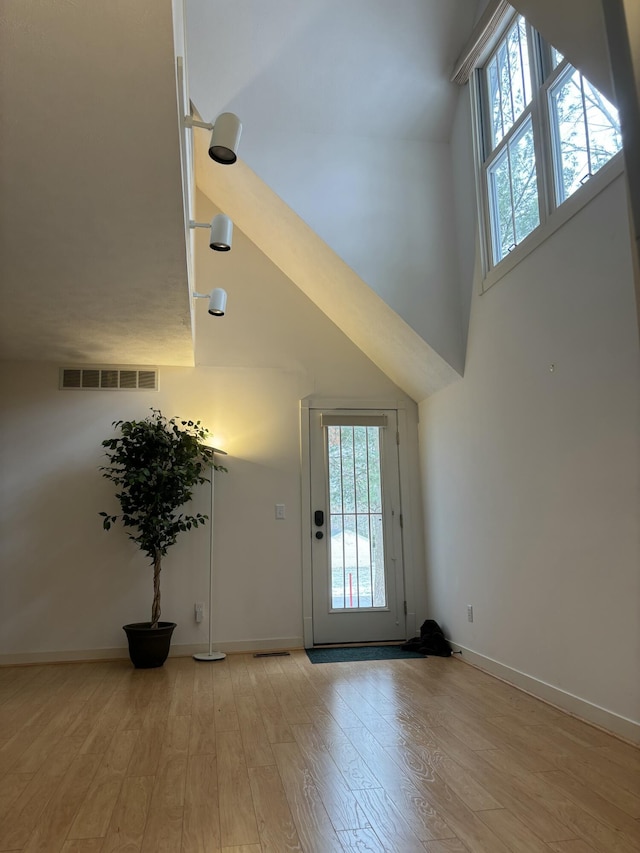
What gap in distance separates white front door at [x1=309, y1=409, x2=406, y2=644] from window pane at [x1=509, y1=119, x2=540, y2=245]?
6.96 ft

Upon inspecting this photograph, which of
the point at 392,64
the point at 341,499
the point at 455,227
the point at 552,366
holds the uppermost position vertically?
the point at 392,64

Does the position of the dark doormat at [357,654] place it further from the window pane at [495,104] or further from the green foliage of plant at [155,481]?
the window pane at [495,104]

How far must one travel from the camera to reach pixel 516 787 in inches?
80.7

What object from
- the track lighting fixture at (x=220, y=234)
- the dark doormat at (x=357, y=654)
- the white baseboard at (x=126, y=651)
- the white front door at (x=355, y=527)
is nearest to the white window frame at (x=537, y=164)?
the track lighting fixture at (x=220, y=234)

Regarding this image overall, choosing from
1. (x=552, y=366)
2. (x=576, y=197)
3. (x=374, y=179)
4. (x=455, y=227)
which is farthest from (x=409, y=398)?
(x=576, y=197)

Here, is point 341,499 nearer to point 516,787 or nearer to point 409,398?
point 409,398

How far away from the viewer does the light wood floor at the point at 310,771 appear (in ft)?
5.75

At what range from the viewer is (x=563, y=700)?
114 inches

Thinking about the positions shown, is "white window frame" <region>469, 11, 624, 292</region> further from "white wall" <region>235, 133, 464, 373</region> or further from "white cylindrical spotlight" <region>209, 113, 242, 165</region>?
"white cylindrical spotlight" <region>209, 113, 242, 165</region>

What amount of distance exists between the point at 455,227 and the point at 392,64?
3.77 feet

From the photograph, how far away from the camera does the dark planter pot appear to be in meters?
4.16

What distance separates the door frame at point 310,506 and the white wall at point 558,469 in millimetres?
707

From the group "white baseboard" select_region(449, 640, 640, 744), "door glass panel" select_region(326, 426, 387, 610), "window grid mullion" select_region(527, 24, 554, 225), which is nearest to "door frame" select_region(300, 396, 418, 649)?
"door glass panel" select_region(326, 426, 387, 610)

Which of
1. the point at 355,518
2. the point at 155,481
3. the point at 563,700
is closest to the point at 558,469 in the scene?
the point at 563,700
